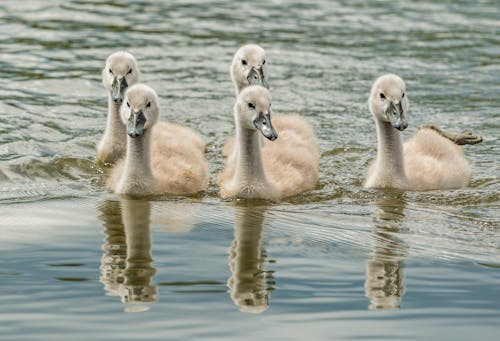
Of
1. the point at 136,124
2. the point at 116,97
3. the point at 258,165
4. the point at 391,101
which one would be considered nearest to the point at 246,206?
the point at 258,165

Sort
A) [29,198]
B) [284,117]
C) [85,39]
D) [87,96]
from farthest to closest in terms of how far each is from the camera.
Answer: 1. [85,39]
2. [87,96]
3. [284,117]
4. [29,198]

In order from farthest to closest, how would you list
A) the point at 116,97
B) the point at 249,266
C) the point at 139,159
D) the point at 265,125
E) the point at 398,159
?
the point at 116,97
the point at 398,159
the point at 139,159
the point at 265,125
the point at 249,266

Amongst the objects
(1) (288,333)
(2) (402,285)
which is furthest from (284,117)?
(1) (288,333)

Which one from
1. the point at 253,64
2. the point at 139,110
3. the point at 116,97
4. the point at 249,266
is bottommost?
the point at 249,266

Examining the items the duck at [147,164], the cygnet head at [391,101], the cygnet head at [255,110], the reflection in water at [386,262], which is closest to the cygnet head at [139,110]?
the duck at [147,164]

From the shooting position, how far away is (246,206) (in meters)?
9.83

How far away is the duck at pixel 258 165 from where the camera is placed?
9.77 meters

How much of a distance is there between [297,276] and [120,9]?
1155 cm

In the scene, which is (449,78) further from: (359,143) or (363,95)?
(359,143)

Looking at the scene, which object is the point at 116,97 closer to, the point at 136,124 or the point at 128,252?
the point at 136,124

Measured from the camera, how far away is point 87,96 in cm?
1383

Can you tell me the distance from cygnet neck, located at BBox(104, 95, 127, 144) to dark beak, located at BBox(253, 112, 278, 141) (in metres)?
2.08

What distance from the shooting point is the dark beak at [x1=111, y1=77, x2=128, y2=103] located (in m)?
10.9

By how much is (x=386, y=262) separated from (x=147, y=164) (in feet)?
9.34
